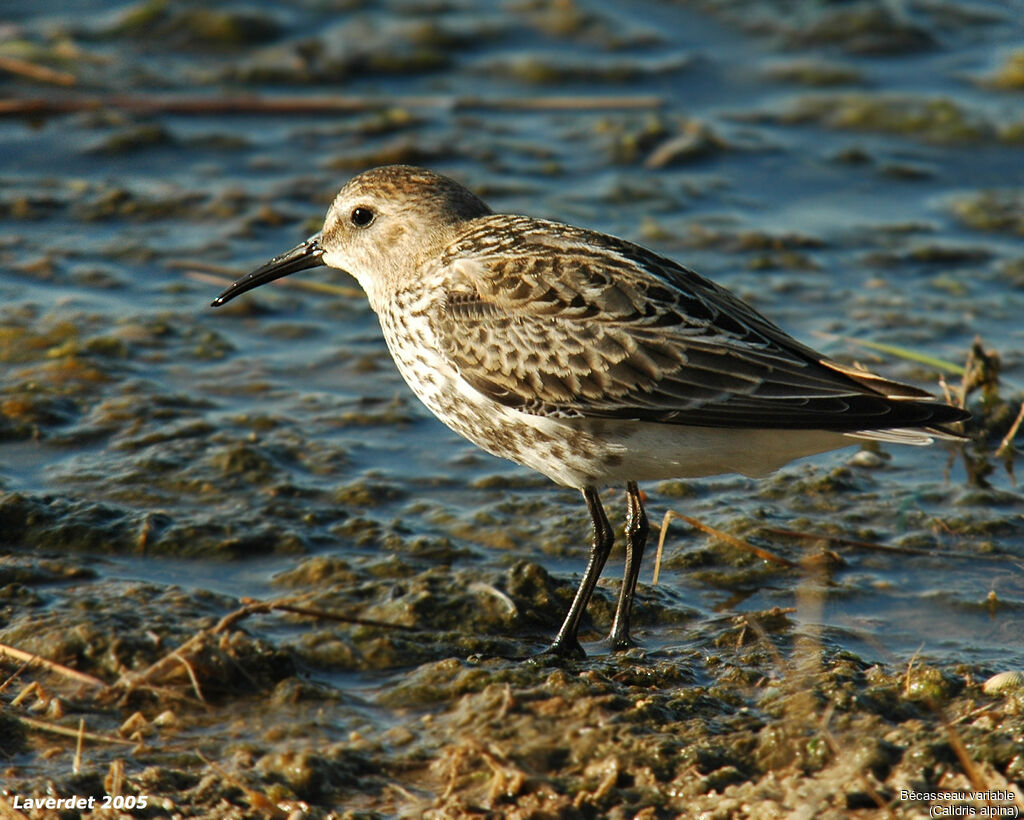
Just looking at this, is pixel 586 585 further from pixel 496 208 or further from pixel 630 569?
pixel 496 208

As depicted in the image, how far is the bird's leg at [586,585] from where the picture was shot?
530cm

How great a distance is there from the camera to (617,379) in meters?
5.16

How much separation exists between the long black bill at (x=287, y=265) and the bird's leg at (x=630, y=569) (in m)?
1.91

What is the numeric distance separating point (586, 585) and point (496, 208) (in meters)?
4.25

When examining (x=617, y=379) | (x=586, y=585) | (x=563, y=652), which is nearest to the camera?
(x=617, y=379)

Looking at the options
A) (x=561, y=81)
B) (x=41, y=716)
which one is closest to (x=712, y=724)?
(x=41, y=716)

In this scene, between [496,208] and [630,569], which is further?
[496,208]

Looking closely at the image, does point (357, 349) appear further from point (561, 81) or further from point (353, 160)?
point (561, 81)

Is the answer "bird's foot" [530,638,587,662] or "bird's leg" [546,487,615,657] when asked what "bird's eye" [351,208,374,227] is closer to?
"bird's leg" [546,487,615,657]

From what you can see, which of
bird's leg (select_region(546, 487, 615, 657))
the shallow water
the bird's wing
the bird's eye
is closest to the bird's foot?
bird's leg (select_region(546, 487, 615, 657))

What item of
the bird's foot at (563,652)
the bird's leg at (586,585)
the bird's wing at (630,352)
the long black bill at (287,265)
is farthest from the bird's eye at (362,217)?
the bird's foot at (563,652)

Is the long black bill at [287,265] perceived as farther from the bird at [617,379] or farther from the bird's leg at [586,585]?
the bird's leg at [586,585]

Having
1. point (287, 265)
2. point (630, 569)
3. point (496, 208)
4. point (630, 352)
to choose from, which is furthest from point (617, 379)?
point (496, 208)

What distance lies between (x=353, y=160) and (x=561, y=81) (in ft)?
6.70
